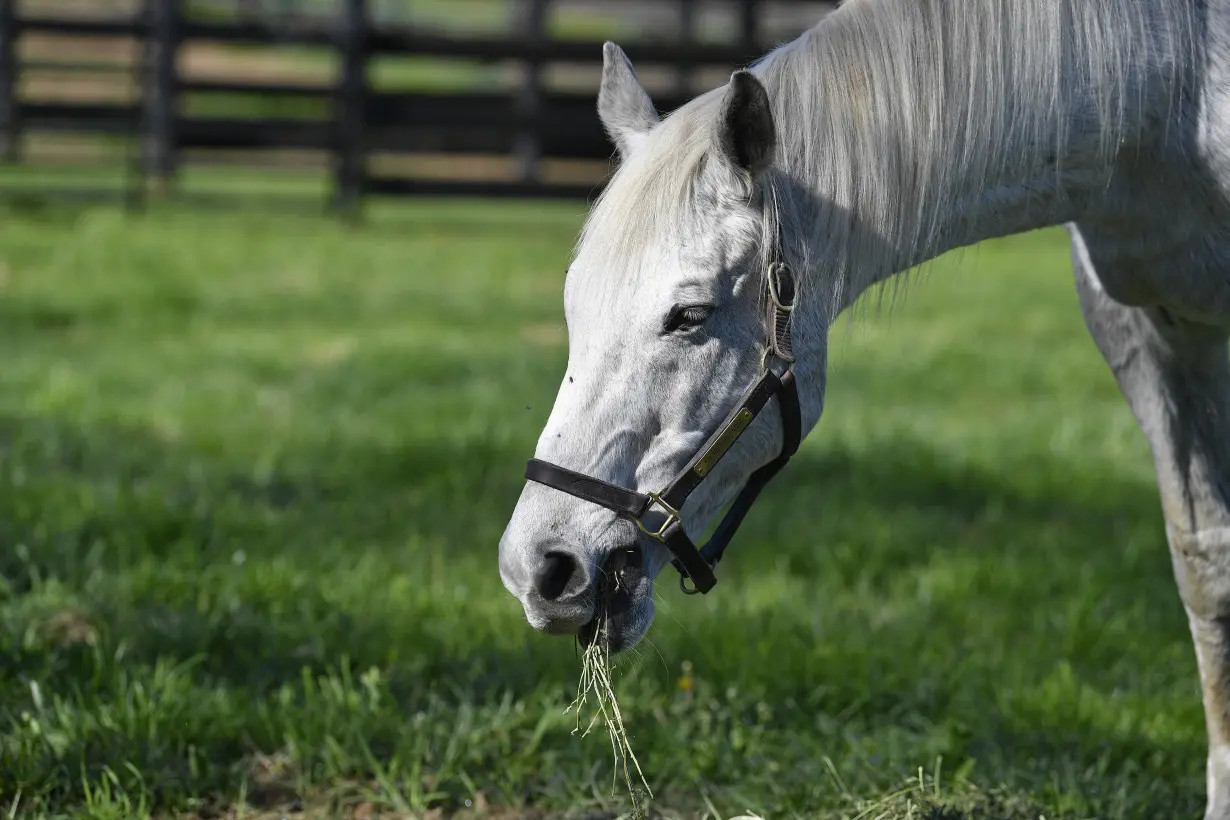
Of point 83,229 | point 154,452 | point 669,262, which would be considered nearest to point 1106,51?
point 669,262

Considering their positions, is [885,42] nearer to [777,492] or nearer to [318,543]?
[318,543]

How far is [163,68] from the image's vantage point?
1316cm

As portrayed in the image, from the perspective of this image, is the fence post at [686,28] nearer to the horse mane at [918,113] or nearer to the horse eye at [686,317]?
the horse mane at [918,113]

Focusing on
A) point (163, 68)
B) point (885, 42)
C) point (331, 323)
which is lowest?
point (331, 323)

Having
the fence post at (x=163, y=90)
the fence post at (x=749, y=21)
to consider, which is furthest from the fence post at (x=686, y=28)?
the fence post at (x=163, y=90)

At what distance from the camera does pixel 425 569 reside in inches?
167

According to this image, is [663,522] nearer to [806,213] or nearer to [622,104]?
[806,213]

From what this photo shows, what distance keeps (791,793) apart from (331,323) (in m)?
5.87

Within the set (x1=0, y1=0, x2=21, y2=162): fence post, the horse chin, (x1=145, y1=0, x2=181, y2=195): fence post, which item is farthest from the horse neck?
(x1=0, y1=0, x2=21, y2=162): fence post

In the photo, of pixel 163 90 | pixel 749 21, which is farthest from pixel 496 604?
pixel 749 21

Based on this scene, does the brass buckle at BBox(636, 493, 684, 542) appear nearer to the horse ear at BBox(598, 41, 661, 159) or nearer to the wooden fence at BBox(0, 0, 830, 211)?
the horse ear at BBox(598, 41, 661, 159)

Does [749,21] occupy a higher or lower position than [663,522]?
higher

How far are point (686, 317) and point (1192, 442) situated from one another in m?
1.42

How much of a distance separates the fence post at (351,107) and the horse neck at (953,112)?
10780 mm
